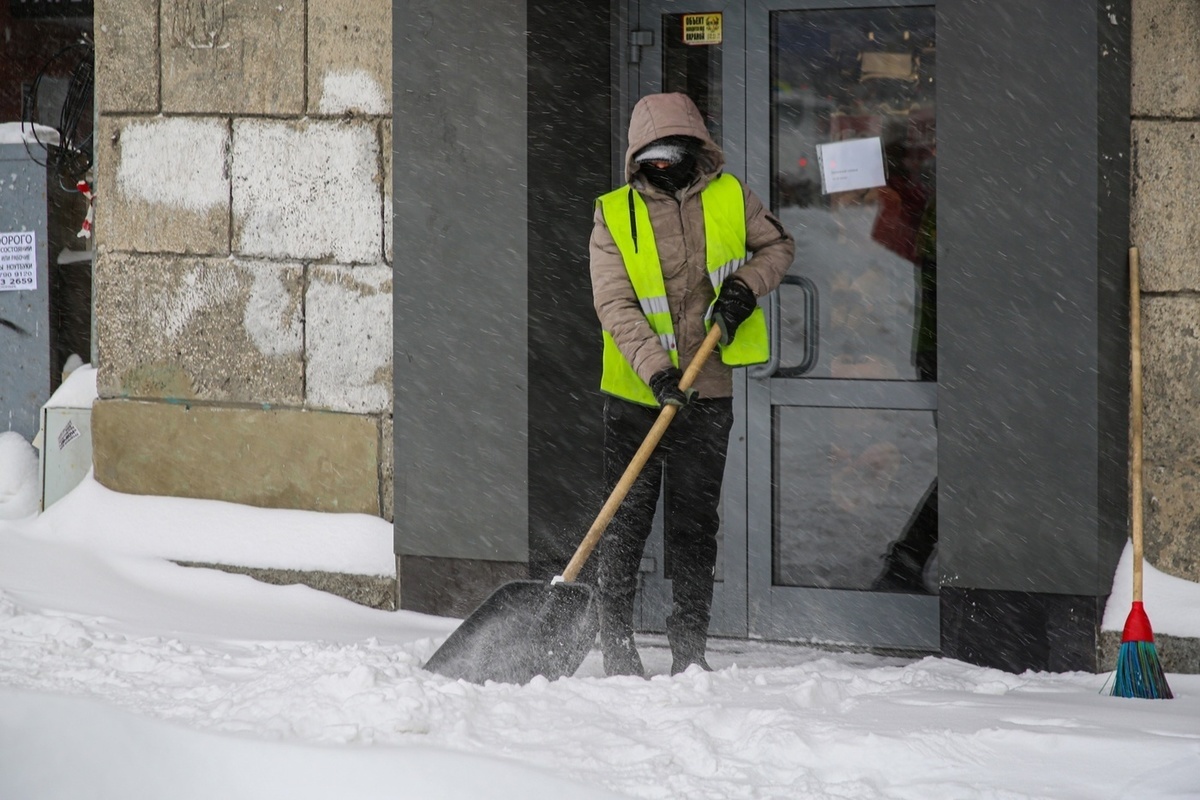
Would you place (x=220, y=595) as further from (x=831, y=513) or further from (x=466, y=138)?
(x=831, y=513)

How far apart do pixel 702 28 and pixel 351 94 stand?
146 centimetres

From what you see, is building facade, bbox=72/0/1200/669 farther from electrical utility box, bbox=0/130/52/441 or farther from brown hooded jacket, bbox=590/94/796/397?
electrical utility box, bbox=0/130/52/441

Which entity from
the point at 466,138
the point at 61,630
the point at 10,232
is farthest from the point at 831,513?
the point at 10,232

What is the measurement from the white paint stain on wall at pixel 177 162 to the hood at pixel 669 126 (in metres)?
2.22

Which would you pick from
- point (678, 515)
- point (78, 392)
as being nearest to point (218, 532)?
point (78, 392)

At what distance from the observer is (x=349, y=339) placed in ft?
18.1

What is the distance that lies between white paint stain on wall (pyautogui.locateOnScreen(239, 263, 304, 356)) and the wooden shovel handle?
78.0 inches

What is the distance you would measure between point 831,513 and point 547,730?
2.22 meters

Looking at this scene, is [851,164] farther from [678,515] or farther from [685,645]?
[685,645]

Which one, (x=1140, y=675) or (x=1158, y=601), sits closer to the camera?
(x=1140, y=675)

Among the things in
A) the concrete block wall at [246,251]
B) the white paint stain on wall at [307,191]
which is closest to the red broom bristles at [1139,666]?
the concrete block wall at [246,251]

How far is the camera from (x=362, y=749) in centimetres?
305

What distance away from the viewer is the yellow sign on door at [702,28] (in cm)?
524

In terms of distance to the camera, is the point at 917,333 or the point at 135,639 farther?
the point at 917,333
